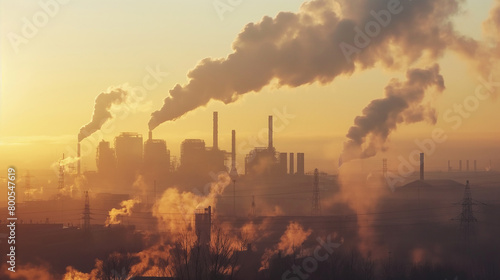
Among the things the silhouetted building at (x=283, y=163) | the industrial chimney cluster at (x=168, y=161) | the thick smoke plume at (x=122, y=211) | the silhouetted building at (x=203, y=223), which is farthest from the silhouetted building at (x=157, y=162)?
the silhouetted building at (x=203, y=223)

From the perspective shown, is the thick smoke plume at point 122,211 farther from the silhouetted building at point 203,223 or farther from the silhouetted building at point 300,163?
the silhouetted building at point 300,163

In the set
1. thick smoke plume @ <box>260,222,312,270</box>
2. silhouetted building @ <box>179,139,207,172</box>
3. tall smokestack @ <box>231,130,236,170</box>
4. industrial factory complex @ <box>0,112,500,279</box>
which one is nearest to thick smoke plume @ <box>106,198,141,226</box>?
industrial factory complex @ <box>0,112,500,279</box>

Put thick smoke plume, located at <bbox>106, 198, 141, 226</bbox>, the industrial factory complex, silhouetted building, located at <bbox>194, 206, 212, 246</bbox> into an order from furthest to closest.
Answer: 1. thick smoke plume, located at <bbox>106, 198, 141, 226</bbox>
2. silhouetted building, located at <bbox>194, 206, 212, 246</bbox>
3. the industrial factory complex

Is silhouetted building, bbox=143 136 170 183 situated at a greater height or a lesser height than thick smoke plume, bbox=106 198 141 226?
greater

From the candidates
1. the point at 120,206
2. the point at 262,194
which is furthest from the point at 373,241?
the point at 262,194

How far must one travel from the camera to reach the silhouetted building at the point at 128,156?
300ft

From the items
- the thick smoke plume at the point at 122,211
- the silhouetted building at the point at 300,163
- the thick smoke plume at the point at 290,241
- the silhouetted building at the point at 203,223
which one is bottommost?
the thick smoke plume at the point at 290,241

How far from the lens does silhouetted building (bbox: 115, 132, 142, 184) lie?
91562 mm

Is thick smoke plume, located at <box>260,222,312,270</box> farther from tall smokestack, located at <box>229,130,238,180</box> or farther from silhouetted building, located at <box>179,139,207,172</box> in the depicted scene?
tall smokestack, located at <box>229,130,238,180</box>

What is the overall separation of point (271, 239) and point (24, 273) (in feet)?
80.9

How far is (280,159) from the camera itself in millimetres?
93688

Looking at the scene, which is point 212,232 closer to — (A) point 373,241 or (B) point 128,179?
(A) point 373,241

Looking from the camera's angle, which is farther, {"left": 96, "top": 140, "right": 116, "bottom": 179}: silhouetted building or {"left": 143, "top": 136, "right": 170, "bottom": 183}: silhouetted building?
{"left": 96, "top": 140, "right": 116, "bottom": 179}: silhouetted building

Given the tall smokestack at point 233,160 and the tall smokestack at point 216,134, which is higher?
the tall smokestack at point 216,134
